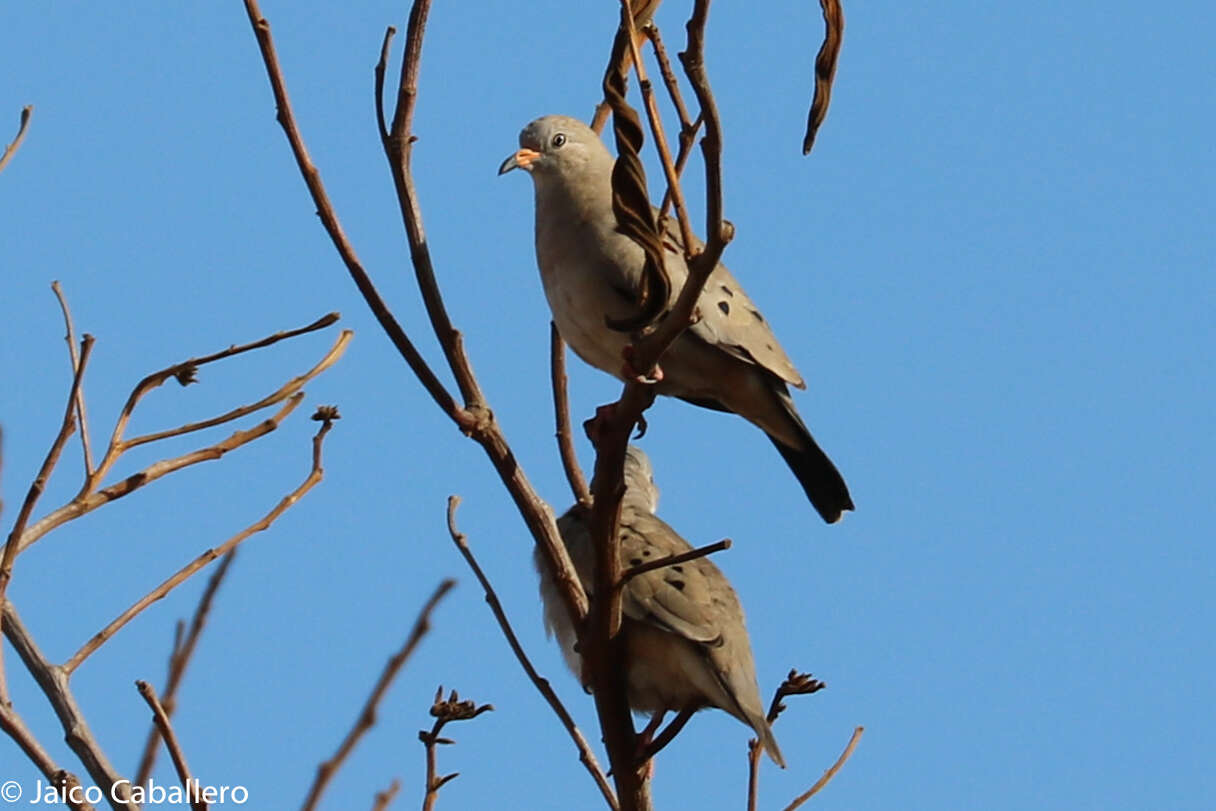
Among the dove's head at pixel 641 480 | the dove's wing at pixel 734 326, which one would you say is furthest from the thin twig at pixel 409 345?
the dove's head at pixel 641 480

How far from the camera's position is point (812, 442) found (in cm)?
478

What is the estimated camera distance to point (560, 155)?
5051 mm

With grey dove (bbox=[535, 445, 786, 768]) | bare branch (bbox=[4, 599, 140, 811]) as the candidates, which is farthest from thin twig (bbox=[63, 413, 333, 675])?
grey dove (bbox=[535, 445, 786, 768])

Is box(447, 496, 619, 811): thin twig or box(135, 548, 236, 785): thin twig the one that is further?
box(447, 496, 619, 811): thin twig

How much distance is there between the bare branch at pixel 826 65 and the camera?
2.52 metres

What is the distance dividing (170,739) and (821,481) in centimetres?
303

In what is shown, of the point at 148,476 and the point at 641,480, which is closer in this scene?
the point at 148,476

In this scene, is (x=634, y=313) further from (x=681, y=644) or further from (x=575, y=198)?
(x=681, y=644)

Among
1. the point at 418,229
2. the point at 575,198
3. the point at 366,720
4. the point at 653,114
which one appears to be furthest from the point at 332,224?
the point at 575,198

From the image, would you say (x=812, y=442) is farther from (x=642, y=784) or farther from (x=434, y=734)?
(x=434, y=734)

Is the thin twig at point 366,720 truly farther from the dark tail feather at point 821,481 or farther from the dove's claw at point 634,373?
the dark tail feather at point 821,481

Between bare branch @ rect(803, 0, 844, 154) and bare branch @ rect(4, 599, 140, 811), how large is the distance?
1.25 metres

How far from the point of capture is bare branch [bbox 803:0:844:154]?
2.52 m

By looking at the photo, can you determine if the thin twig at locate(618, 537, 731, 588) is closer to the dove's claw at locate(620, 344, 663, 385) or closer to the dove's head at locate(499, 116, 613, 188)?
the dove's claw at locate(620, 344, 663, 385)
